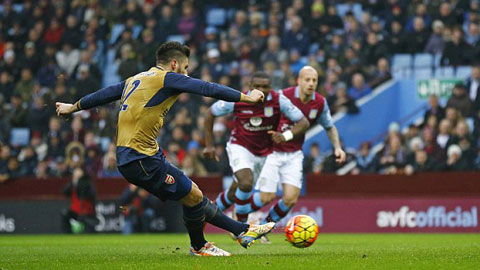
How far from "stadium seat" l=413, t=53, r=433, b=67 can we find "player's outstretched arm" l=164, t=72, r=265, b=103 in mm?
13678

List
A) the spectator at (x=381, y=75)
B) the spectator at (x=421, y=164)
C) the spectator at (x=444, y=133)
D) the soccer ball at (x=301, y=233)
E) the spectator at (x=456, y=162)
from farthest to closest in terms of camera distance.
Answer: the spectator at (x=381, y=75)
the spectator at (x=444, y=133)
the spectator at (x=421, y=164)
the spectator at (x=456, y=162)
the soccer ball at (x=301, y=233)

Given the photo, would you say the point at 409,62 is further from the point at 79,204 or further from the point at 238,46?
the point at 79,204

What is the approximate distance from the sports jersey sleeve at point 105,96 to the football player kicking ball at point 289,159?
165 inches

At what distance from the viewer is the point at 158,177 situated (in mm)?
9242

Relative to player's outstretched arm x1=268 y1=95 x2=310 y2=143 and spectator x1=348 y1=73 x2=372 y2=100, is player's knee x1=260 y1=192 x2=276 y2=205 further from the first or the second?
spectator x1=348 y1=73 x2=372 y2=100

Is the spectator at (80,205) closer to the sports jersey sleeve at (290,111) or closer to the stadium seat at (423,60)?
the sports jersey sleeve at (290,111)

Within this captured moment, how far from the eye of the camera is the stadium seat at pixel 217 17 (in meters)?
25.5

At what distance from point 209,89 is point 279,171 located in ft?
16.1

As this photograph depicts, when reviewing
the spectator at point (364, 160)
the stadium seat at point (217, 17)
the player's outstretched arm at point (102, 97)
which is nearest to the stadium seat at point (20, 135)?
the stadium seat at point (217, 17)

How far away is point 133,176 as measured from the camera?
30.4ft

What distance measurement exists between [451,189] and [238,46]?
7.55m

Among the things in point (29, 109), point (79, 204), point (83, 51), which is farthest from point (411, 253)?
point (83, 51)

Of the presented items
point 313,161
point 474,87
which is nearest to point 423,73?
point 474,87

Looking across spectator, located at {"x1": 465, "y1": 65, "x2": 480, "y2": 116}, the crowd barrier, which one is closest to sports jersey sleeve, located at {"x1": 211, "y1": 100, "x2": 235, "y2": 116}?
the crowd barrier
